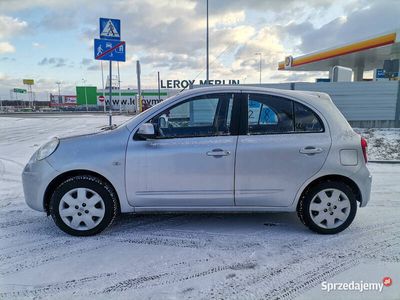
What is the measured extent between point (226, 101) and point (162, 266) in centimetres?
196

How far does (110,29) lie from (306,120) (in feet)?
17.6

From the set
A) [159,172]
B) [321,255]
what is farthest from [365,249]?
[159,172]

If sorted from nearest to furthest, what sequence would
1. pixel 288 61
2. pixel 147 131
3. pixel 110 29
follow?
pixel 147 131 → pixel 110 29 → pixel 288 61

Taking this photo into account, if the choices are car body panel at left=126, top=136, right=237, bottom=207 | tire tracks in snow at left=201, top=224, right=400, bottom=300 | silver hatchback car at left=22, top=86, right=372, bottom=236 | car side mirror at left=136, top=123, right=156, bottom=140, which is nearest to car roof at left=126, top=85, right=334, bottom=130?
silver hatchback car at left=22, top=86, right=372, bottom=236

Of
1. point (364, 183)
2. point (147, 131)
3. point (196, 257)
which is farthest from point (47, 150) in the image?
point (364, 183)

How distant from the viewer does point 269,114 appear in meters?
3.56

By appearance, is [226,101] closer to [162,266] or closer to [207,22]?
[162,266]

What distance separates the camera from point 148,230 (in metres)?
3.68

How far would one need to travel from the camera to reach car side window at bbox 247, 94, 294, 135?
349cm

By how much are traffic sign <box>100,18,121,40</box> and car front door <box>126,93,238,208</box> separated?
14.3ft

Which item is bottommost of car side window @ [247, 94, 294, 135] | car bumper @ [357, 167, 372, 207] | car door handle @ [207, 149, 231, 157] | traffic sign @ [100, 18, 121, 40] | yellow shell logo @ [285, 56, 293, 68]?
car bumper @ [357, 167, 372, 207]

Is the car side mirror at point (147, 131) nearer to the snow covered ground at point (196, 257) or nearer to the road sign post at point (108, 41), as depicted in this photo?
the snow covered ground at point (196, 257)

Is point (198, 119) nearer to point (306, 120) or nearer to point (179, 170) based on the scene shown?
point (179, 170)

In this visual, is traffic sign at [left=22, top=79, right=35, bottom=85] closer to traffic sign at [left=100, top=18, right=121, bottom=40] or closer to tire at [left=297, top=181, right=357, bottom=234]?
traffic sign at [left=100, top=18, right=121, bottom=40]
